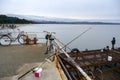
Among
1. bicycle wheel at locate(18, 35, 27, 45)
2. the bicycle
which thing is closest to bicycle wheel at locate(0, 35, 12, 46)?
the bicycle

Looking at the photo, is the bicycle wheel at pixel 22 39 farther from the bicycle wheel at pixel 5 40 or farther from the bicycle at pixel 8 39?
the bicycle wheel at pixel 5 40

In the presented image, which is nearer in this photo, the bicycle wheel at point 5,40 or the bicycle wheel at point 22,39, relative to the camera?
the bicycle wheel at point 5,40

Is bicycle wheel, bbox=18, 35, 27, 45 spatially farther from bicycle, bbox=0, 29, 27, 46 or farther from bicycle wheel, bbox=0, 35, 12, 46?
bicycle wheel, bbox=0, 35, 12, 46

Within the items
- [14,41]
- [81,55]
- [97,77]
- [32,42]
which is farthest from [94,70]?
[14,41]

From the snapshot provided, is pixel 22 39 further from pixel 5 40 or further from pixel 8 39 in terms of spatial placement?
→ pixel 5 40

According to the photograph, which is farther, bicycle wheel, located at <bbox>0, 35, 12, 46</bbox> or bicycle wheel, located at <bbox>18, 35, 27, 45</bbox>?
bicycle wheel, located at <bbox>18, 35, 27, 45</bbox>

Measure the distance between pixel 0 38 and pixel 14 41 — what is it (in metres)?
0.93

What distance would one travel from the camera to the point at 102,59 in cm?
1155

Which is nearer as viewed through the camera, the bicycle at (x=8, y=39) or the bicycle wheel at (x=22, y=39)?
the bicycle at (x=8, y=39)

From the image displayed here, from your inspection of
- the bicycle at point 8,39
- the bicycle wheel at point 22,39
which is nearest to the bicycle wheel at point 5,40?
the bicycle at point 8,39

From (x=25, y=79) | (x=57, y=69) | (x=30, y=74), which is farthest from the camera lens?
(x=57, y=69)

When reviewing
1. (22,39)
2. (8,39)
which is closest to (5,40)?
(8,39)

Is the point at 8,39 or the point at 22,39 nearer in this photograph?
the point at 8,39

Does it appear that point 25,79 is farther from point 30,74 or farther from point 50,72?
point 50,72
